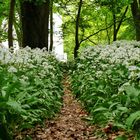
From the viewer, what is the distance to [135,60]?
379 inches

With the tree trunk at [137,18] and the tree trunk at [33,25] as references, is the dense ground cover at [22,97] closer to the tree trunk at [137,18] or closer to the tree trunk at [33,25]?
the tree trunk at [33,25]

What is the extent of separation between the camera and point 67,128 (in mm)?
7402

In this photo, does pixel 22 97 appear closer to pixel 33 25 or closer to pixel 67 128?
pixel 67 128

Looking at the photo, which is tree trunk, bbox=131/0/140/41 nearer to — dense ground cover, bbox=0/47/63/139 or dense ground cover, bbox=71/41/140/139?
dense ground cover, bbox=71/41/140/139

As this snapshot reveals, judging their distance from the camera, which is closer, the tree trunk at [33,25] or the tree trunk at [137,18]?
the tree trunk at [33,25]

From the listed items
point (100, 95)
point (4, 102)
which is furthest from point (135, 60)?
point (4, 102)

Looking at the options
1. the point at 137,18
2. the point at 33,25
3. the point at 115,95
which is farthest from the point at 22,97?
the point at 137,18

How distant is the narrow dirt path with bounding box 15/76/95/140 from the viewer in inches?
261

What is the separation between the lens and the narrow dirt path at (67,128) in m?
6.63

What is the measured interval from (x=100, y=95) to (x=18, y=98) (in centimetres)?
261

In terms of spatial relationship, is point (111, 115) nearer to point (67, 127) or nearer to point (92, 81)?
point (67, 127)

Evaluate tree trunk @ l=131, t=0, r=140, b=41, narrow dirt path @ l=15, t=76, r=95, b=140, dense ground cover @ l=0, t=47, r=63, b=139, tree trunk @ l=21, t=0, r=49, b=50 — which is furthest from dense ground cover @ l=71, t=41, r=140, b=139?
tree trunk @ l=131, t=0, r=140, b=41

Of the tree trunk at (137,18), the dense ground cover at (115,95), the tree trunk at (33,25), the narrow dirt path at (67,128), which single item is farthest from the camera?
the tree trunk at (137,18)

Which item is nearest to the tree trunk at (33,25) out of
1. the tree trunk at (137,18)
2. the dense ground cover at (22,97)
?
the tree trunk at (137,18)
